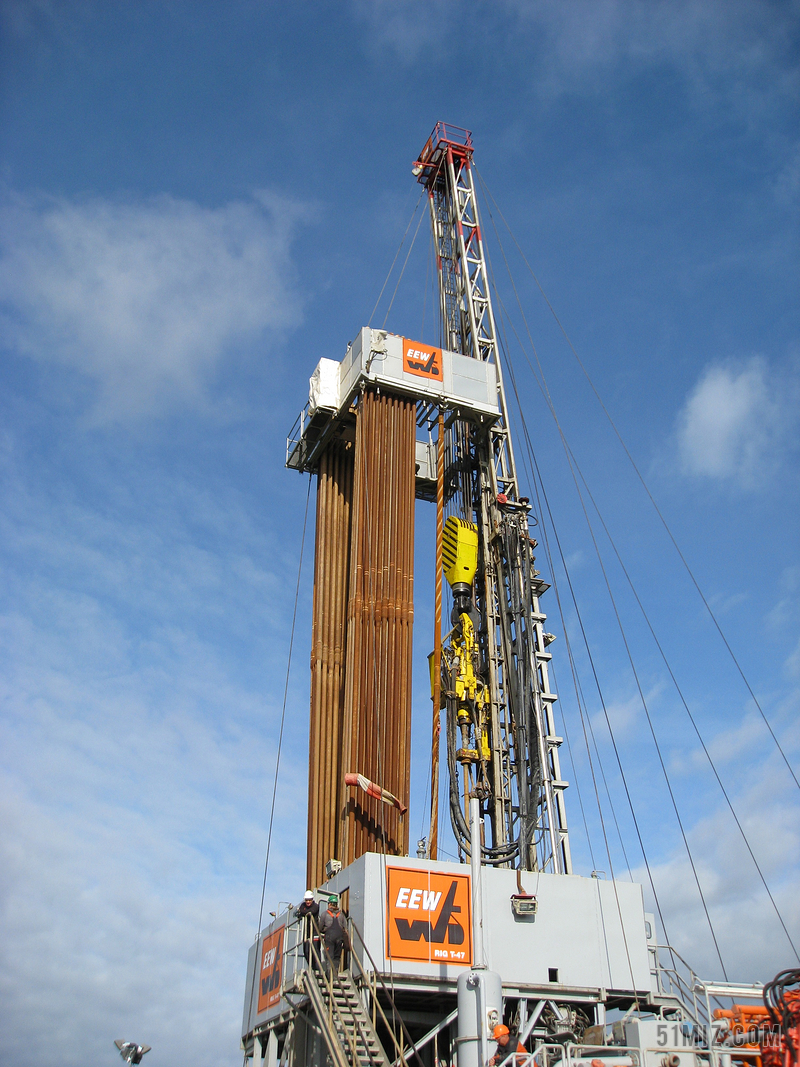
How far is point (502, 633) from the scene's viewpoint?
108 feet

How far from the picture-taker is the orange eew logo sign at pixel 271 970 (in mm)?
23875

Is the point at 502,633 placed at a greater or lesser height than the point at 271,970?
greater

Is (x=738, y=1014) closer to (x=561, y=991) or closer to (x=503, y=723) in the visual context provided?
(x=561, y=991)

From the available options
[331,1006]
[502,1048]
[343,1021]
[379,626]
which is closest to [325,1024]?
[331,1006]

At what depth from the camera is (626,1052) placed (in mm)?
18328

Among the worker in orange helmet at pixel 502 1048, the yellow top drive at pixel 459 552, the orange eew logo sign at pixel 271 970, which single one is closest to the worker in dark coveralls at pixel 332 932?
the orange eew logo sign at pixel 271 970

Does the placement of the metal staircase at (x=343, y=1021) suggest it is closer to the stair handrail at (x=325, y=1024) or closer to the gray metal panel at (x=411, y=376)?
the stair handrail at (x=325, y=1024)

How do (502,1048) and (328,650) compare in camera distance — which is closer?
(502,1048)

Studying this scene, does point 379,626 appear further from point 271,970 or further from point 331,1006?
point 331,1006

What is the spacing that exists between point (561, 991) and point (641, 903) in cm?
356

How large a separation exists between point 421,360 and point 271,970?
18.5 metres

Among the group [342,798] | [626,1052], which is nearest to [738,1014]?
[626,1052]

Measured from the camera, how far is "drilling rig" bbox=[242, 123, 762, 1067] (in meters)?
20.4

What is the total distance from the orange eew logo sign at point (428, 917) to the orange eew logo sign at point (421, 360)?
15709 mm
